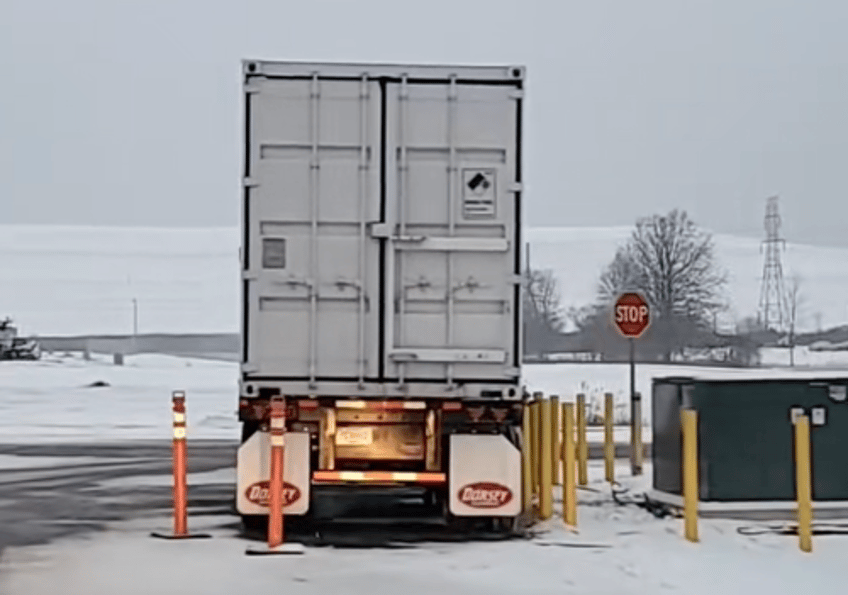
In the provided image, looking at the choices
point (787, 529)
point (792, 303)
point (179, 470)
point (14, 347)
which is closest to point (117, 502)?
point (179, 470)

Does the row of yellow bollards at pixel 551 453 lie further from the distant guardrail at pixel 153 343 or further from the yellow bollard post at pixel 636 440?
the distant guardrail at pixel 153 343

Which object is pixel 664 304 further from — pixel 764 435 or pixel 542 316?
pixel 764 435

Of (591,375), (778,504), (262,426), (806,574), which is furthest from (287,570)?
(591,375)

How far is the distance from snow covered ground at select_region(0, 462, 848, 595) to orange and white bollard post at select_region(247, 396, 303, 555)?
185 millimetres

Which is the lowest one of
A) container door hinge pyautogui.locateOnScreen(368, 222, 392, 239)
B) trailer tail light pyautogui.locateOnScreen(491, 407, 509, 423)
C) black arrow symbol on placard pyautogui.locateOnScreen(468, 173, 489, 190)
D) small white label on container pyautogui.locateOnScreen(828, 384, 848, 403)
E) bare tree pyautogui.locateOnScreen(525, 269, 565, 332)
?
trailer tail light pyautogui.locateOnScreen(491, 407, 509, 423)

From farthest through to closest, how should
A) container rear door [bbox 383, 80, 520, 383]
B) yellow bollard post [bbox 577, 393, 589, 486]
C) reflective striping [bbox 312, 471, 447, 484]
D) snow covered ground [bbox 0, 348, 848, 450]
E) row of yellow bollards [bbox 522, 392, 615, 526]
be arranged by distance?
snow covered ground [bbox 0, 348, 848, 450] < yellow bollard post [bbox 577, 393, 589, 486] < row of yellow bollards [bbox 522, 392, 615, 526] < reflective striping [bbox 312, 471, 447, 484] < container rear door [bbox 383, 80, 520, 383]

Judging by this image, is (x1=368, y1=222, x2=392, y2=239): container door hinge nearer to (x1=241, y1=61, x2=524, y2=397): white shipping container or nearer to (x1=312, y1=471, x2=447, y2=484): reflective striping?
(x1=241, y1=61, x2=524, y2=397): white shipping container

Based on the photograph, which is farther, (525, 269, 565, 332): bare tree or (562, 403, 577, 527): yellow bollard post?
(525, 269, 565, 332): bare tree

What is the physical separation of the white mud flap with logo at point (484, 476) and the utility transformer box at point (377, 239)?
43 centimetres

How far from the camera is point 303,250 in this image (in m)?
13.1

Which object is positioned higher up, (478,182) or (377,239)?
(478,182)

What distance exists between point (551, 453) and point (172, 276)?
113m

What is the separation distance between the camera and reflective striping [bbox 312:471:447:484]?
13641mm

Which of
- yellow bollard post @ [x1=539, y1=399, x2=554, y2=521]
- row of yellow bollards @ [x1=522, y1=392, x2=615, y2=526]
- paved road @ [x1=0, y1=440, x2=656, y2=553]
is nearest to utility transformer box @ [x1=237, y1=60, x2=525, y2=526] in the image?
paved road @ [x1=0, y1=440, x2=656, y2=553]
